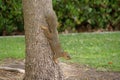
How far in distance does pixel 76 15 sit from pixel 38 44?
7314 millimetres

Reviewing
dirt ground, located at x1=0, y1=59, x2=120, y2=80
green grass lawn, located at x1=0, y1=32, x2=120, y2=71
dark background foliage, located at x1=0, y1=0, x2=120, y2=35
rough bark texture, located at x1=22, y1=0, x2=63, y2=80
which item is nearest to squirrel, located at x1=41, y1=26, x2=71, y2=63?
rough bark texture, located at x1=22, y1=0, x2=63, y2=80

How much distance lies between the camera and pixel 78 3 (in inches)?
531

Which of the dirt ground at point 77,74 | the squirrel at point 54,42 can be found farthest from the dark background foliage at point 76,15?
the squirrel at point 54,42

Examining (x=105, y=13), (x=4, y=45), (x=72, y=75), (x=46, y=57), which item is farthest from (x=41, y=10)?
(x=105, y=13)

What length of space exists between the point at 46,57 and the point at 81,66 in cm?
208

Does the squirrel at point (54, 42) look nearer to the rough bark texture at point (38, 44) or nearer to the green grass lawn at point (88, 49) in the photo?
the rough bark texture at point (38, 44)

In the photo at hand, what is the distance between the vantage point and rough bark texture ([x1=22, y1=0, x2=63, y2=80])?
6184 mm

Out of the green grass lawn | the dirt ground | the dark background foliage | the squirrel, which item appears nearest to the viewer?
the squirrel

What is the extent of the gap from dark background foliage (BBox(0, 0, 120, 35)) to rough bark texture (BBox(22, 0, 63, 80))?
21.5ft

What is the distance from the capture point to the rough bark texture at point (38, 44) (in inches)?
243

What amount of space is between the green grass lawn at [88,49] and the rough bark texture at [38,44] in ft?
6.77

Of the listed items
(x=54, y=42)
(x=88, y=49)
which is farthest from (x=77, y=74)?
(x=88, y=49)

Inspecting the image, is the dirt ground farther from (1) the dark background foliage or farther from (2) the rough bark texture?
(1) the dark background foliage

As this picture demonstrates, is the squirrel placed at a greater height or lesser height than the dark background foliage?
greater
